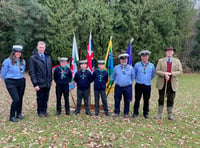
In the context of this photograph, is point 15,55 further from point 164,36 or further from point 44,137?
point 164,36

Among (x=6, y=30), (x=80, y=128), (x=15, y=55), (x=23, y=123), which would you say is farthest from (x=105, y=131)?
(x=6, y=30)

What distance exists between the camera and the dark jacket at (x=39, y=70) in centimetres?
567

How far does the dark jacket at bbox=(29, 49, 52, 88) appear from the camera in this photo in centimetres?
567

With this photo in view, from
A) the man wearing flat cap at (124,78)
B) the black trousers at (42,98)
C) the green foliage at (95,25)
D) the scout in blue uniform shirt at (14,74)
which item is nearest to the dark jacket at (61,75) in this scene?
the black trousers at (42,98)

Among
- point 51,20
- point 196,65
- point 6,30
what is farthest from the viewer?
point 196,65

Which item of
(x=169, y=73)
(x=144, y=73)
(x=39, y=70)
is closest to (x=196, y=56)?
(x=169, y=73)

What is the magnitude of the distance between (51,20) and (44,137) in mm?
20080

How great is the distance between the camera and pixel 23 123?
5.68 m

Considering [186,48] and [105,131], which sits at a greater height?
[186,48]

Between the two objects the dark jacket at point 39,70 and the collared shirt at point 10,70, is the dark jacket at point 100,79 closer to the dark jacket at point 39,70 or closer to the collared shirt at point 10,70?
the dark jacket at point 39,70

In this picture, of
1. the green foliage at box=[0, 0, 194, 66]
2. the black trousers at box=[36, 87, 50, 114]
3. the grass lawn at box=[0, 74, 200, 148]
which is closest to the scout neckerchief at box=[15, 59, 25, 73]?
the black trousers at box=[36, 87, 50, 114]

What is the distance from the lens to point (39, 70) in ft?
18.9

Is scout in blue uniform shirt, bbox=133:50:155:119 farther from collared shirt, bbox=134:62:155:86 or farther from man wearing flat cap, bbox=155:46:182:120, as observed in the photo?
man wearing flat cap, bbox=155:46:182:120

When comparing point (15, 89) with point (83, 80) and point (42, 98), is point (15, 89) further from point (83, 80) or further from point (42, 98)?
point (83, 80)
